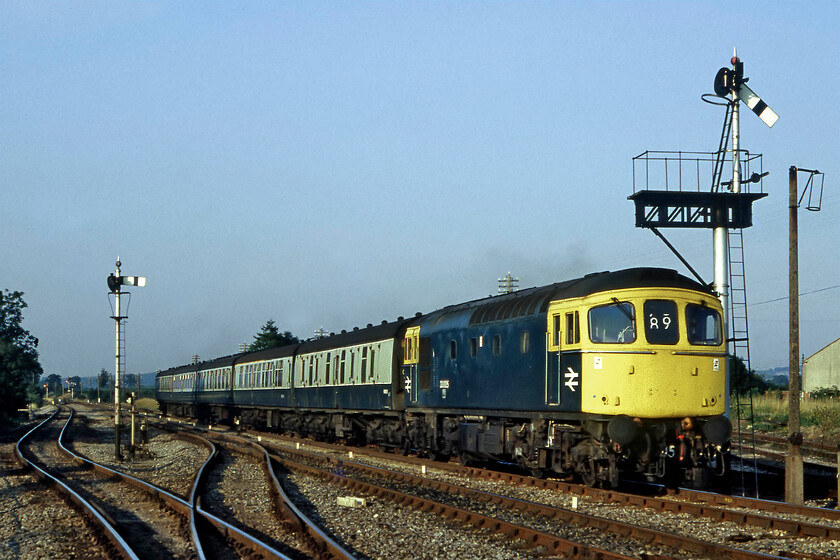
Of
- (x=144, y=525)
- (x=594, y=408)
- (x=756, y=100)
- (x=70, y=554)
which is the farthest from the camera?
(x=756, y=100)

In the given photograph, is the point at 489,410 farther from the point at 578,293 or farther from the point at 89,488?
the point at 89,488

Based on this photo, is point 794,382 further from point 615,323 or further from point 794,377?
point 615,323

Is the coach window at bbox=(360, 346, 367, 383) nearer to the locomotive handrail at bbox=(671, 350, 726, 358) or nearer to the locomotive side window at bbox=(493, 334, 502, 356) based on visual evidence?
the locomotive side window at bbox=(493, 334, 502, 356)

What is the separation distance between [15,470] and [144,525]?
11093 mm

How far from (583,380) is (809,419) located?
71.8 feet

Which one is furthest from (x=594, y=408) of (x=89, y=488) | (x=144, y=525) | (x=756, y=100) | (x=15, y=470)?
(x=756, y=100)

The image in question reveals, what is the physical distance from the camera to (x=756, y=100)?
1273 inches

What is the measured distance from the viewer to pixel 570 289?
16.4m

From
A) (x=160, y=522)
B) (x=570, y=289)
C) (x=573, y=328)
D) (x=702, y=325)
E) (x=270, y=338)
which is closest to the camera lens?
(x=160, y=522)

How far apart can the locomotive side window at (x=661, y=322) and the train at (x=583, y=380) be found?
0.06 feet

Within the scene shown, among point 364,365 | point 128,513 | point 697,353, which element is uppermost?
point 697,353

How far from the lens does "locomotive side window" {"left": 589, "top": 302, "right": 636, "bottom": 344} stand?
1523cm

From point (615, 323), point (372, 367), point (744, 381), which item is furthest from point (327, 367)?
point (744, 381)

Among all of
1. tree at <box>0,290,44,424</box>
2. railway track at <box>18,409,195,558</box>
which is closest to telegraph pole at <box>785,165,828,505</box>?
railway track at <box>18,409,195,558</box>
